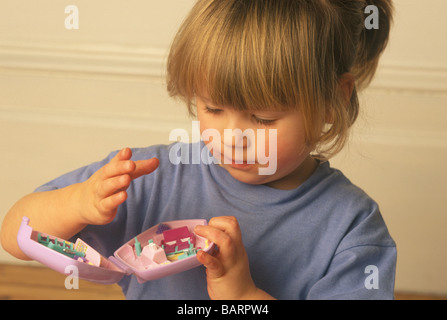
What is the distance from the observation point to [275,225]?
2.33 ft

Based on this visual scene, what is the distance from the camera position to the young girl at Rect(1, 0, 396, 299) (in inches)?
23.3

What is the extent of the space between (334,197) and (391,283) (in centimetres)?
12

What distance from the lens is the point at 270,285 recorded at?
0.71 metres

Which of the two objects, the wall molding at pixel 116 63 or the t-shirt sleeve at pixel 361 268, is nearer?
the t-shirt sleeve at pixel 361 268

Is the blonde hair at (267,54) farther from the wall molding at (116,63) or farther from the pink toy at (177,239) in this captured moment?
the wall molding at (116,63)

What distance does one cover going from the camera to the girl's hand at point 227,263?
0.58 metres

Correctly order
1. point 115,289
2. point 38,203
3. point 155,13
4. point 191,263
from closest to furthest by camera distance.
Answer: point 191,263, point 38,203, point 155,13, point 115,289

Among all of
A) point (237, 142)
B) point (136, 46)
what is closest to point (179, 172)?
point (237, 142)

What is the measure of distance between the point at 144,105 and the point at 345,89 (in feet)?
1.95

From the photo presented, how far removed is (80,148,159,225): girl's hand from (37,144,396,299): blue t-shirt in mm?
75

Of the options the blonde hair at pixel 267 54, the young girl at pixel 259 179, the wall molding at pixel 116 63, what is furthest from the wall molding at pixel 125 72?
the blonde hair at pixel 267 54

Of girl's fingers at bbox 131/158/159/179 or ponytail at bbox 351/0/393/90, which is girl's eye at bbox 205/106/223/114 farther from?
ponytail at bbox 351/0/393/90

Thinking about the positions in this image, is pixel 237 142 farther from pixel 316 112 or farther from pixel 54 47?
pixel 54 47

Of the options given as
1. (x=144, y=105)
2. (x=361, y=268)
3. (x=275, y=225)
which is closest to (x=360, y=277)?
(x=361, y=268)
